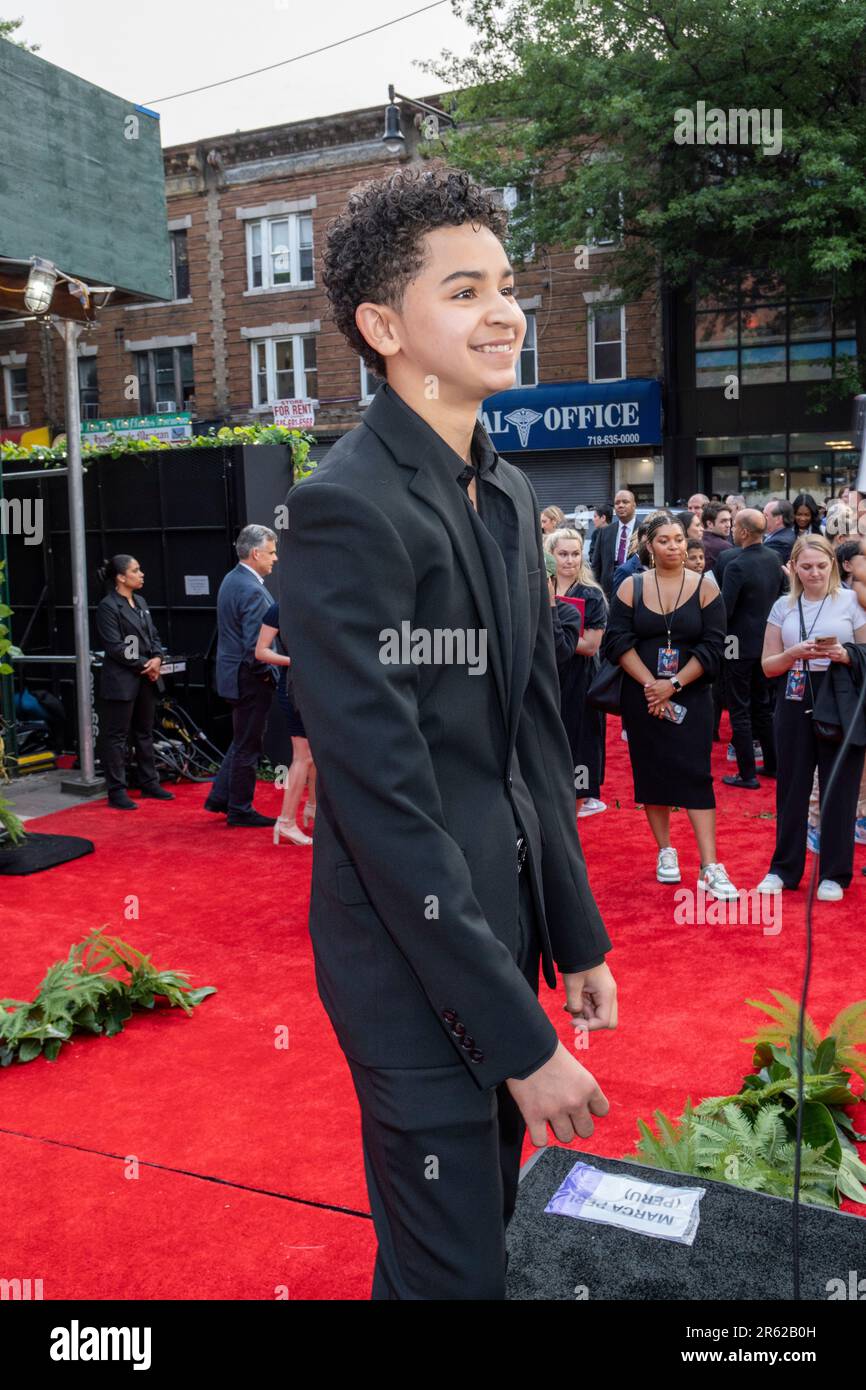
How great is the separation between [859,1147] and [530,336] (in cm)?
2502

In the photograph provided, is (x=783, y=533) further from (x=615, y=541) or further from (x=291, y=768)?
(x=291, y=768)

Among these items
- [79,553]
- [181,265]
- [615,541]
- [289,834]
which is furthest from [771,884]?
[181,265]

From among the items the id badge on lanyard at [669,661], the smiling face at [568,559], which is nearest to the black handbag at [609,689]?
the id badge on lanyard at [669,661]

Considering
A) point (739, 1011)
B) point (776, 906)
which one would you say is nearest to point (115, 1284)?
point (739, 1011)

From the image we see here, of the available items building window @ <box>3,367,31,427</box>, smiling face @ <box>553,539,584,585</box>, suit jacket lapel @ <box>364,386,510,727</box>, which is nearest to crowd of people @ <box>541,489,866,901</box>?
smiling face @ <box>553,539,584,585</box>

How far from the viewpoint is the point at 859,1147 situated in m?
3.92

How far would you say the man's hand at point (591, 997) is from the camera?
6.65 feet

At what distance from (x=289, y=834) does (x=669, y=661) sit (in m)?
3.04

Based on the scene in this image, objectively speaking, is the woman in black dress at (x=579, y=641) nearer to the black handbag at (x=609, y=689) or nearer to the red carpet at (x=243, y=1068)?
the red carpet at (x=243, y=1068)

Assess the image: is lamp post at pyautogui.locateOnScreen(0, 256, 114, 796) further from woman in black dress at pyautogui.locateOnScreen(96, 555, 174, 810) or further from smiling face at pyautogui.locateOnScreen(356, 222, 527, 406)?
smiling face at pyautogui.locateOnScreen(356, 222, 527, 406)

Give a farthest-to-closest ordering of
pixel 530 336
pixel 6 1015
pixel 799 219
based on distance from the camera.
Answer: pixel 530 336
pixel 799 219
pixel 6 1015

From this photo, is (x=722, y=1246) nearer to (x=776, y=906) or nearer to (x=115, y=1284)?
(x=115, y=1284)

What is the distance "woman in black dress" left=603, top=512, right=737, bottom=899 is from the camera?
21.5 ft

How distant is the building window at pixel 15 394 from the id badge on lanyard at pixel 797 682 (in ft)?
98.0
